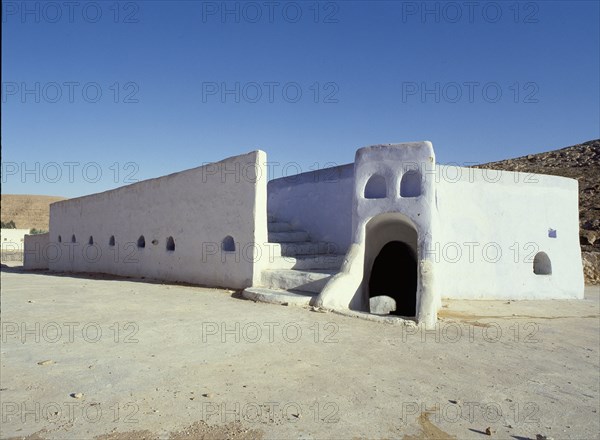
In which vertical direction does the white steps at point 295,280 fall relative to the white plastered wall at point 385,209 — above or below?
below

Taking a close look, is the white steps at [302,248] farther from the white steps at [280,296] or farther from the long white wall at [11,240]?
the long white wall at [11,240]

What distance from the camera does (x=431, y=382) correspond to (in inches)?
158

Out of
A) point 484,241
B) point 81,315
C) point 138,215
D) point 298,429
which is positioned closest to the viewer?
point 298,429

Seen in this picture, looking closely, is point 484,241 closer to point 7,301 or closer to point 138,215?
point 138,215

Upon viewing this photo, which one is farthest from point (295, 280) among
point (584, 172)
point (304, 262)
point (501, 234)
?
point (584, 172)

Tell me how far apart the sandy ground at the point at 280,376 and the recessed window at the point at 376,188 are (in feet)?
9.01

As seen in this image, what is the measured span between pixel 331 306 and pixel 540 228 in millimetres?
6858

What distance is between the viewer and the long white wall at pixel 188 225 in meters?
9.02

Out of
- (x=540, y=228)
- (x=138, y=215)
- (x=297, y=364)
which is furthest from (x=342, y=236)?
(x=297, y=364)

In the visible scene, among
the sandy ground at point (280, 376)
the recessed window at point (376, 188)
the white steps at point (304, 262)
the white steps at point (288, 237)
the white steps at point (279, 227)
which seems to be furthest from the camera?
the white steps at point (279, 227)

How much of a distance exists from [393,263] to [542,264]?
392 cm

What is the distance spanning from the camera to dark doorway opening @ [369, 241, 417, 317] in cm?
1081

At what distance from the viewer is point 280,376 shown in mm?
3965

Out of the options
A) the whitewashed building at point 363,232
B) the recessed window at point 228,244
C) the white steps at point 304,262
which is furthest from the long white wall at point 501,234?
the recessed window at point 228,244
